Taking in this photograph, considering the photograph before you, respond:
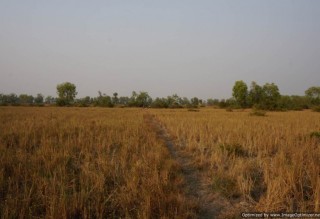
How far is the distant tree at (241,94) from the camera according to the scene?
238ft

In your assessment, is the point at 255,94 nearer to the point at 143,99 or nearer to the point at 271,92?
the point at 271,92

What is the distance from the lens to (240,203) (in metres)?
3.83

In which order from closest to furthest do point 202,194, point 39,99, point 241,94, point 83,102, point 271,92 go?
point 202,194 < point 271,92 < point 241,94 < point 83,102 < point 39,99

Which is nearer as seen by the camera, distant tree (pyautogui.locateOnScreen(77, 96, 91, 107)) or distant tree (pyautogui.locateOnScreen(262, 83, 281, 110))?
distant tree (pyautogui.locateOnScreen(262, 83, 281, 110))

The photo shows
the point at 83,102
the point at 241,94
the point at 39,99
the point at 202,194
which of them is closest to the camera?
the point at 202,194

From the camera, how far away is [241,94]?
7319cm

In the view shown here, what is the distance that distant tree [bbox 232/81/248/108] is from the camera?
72613mm

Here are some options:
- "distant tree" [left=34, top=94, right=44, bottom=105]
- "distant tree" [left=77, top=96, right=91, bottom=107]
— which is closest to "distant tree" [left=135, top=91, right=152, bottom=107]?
"distant tree" [left=77, top=96, right=91, bottom=107]

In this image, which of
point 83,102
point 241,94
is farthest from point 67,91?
point 241,94

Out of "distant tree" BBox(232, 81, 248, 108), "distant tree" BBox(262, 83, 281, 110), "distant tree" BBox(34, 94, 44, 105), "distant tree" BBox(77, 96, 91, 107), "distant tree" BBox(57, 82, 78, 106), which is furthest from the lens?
"distant tree" BBox(34, 94, 44, 105)

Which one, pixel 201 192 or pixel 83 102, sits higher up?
pixel 83 102

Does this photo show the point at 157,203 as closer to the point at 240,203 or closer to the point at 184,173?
the point at 240,203

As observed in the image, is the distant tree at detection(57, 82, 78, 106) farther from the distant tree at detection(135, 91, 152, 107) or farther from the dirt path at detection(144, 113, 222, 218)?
the dirt path at detection(144, 113, 222, 218)

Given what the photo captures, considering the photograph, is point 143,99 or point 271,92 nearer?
point 271,92
